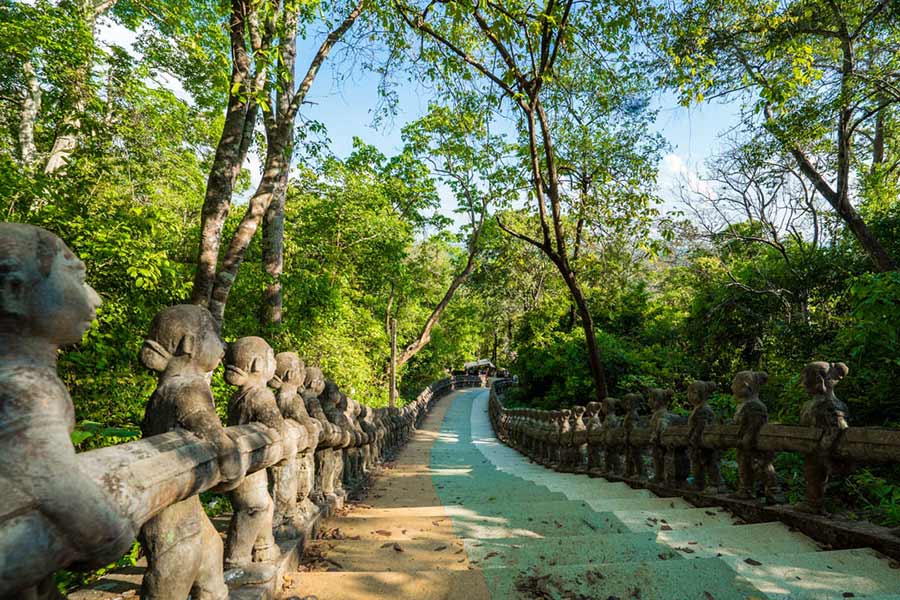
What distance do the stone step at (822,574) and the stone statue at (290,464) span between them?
8.13 feet

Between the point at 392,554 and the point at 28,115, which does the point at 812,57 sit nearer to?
the point at 392,554

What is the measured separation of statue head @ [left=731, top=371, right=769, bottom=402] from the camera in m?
3.58

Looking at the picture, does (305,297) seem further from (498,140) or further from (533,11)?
(498,140)

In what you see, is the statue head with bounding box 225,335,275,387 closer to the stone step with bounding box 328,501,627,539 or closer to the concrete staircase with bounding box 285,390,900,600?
the concrete staircase with bounding box 285,390,900,600

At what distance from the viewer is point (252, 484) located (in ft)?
7.39

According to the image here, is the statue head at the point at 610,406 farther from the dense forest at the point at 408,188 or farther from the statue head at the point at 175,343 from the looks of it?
the statue head at the point at 175,343

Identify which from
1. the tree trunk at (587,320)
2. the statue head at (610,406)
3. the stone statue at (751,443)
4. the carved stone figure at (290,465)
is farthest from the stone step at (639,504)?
the tree trunk at (587,320)

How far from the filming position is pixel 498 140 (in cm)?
1478

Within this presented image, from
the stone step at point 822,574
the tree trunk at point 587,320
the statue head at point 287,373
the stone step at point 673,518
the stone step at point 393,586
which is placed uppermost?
the tree trunk at point 587,320

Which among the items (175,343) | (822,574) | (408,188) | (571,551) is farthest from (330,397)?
(408,188)

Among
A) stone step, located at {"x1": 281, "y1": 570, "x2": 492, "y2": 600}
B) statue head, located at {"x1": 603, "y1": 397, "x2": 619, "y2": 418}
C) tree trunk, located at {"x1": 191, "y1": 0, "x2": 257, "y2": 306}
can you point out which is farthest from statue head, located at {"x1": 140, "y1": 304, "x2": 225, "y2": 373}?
statue head, located at {"x1": 603, "y1": 397, "x2": 619, "y2": 418}

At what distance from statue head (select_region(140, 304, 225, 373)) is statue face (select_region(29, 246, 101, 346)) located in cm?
Result: 72

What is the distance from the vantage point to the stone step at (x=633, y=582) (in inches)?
82.2

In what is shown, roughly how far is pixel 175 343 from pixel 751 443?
382cm
